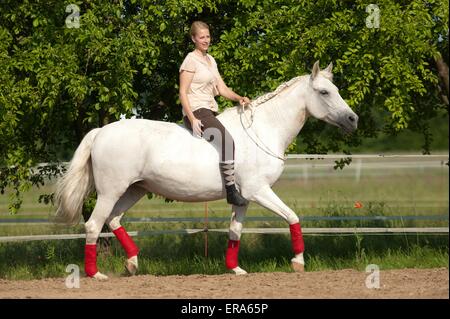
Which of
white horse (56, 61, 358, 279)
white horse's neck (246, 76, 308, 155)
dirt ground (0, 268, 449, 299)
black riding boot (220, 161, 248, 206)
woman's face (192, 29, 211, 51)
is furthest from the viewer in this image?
white horse's neck (246, 76, 308, 155)

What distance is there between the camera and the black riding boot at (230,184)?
7852 millimetres

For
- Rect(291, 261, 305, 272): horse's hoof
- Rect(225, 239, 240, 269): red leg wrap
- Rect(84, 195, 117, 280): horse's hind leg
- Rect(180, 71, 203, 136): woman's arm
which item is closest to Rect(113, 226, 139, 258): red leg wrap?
Rect(84, 195, 117, 280): horse's hind leg

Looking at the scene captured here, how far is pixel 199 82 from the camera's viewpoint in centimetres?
811

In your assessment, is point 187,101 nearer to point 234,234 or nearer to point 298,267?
point 234,234

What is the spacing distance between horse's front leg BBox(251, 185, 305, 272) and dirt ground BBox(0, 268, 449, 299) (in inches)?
13.8

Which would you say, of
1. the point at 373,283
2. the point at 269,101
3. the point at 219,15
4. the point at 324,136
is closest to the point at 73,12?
the point at 219,15

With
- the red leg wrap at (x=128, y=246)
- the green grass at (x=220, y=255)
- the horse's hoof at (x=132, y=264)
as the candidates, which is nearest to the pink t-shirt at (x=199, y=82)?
the red leg wrap at (x=128, y=246)

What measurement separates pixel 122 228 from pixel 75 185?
692mm

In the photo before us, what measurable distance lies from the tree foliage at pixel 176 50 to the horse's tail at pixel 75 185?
2.39ft

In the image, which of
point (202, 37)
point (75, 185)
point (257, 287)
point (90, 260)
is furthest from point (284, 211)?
point (75, 185)

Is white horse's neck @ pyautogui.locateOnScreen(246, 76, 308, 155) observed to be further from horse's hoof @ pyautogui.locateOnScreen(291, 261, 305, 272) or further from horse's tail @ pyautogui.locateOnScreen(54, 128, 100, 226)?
horse's tail @ pyautogui.locateOnScreen(54, 128, 100, 226)

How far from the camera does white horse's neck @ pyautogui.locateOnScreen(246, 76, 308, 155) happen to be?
8281mm

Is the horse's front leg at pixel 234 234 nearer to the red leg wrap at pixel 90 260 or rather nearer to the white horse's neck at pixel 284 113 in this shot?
the white horse's neck at pixel 284 113
